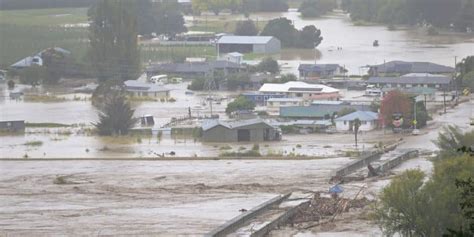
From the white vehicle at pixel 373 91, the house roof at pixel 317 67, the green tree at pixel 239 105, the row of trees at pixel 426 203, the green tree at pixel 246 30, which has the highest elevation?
the green tree at pixel 246 30

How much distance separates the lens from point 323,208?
34.0 feet

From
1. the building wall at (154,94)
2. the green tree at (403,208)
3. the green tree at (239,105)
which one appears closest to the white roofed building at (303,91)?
the green tree at (239,105)

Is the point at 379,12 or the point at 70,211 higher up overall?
the point at 379,12

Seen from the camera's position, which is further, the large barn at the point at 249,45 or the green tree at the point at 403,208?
the large barn at the point at 249,45

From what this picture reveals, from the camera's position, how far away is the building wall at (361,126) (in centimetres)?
1555

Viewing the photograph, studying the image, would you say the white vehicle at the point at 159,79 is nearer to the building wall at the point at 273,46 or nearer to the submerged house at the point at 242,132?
the building wall at the point at 273,46

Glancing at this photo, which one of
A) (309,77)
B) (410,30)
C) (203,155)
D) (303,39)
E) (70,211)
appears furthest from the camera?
(410,30)

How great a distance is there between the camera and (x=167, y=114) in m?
17.3

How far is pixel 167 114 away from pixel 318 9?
58.7 feet

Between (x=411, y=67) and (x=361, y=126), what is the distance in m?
5.55

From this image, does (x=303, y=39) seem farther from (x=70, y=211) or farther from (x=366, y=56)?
(x=70, y=211)

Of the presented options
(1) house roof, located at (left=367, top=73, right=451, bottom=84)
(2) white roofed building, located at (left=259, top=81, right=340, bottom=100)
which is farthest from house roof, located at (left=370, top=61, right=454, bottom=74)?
(2) white roofed building, located at (left=259, top=81, right=340, bottom=100)

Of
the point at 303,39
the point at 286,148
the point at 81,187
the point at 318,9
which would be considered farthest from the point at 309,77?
the point at 318,9

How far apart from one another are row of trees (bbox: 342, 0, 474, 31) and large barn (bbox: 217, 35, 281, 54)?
12.9ft
